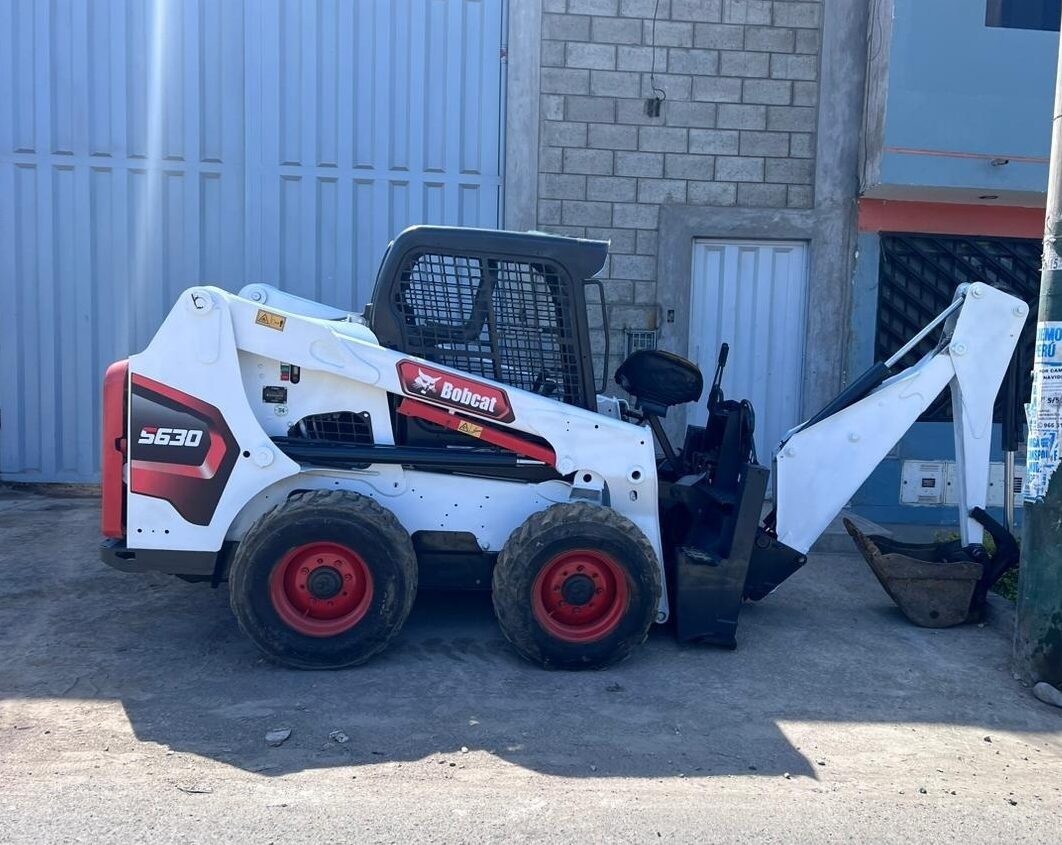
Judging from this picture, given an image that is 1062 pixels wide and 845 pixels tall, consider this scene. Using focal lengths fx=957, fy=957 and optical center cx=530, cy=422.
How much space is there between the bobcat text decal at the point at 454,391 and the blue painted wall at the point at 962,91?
511cm

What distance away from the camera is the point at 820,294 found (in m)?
9.05

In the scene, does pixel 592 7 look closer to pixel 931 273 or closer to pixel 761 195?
pixel 761 195

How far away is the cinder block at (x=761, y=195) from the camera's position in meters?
9.03

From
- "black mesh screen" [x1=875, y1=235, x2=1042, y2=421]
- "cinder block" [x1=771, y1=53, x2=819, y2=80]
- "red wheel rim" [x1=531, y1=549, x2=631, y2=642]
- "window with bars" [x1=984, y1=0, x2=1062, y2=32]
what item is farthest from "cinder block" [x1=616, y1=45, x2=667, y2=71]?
"red wheel rim" [x1=531, y1=549, x2=631, y2=642]

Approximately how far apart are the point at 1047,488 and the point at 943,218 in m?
4.87

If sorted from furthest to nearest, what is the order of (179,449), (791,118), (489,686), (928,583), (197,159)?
Answer: (791,118) → (197,159) → (928,583) → (179,449) → (489,686)

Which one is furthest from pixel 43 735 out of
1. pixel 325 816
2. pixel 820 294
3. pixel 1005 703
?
pixel 820 294

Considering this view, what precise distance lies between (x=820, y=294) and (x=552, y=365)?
4.57 meters

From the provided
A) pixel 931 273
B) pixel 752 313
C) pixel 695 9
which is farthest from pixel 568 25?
pixel 931 273

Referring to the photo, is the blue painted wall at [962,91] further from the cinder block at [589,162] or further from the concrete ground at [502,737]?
the concrete ground at [502,737]

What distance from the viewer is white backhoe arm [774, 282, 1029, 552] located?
5.66m

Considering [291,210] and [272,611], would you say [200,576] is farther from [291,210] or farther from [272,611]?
[291,210]

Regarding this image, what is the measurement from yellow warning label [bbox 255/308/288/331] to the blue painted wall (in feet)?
19.1

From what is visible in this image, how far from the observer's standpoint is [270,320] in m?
4.96
